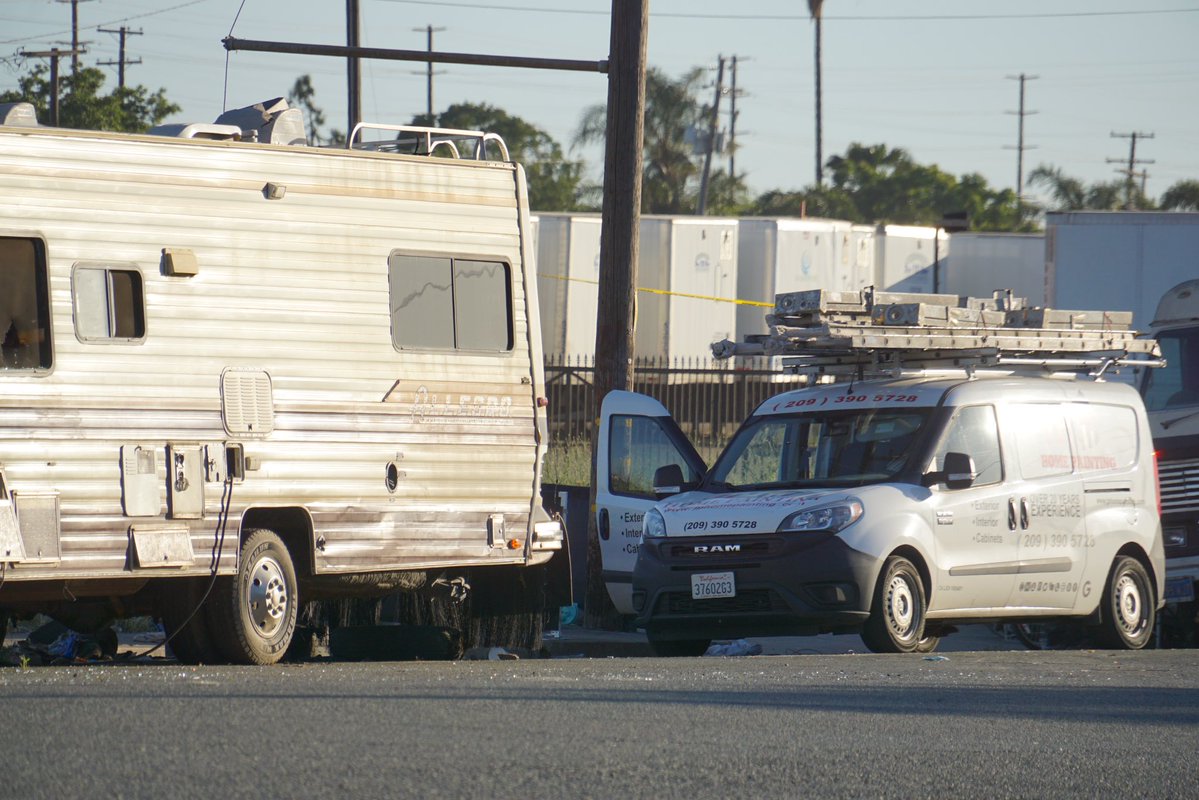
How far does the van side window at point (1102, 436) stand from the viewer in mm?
12594

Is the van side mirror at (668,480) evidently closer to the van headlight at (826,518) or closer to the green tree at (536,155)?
the van headlight at (826,518)

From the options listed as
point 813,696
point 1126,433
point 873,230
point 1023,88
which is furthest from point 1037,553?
point 1023,88

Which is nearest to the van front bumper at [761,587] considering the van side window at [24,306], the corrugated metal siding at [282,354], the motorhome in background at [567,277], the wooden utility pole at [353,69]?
the corrugated metal siding at [282,354]

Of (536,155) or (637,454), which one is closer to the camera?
(637,454)

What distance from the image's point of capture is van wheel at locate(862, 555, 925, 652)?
1107 cm

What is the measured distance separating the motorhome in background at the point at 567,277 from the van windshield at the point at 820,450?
17571 mm

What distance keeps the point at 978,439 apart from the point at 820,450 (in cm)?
110

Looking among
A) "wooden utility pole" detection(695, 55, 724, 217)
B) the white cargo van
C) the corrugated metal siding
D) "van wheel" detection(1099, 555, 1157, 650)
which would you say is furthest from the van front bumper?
"wooden utility pole" detection(695, 55, 724, 217)

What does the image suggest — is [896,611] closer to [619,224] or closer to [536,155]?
[619,224]

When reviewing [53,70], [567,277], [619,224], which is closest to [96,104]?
[53,70]

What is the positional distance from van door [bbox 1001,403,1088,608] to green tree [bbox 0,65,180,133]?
27749 mm

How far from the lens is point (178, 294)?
31.6 ft

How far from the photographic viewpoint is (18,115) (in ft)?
31.0

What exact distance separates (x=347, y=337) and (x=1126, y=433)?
20.4ft
